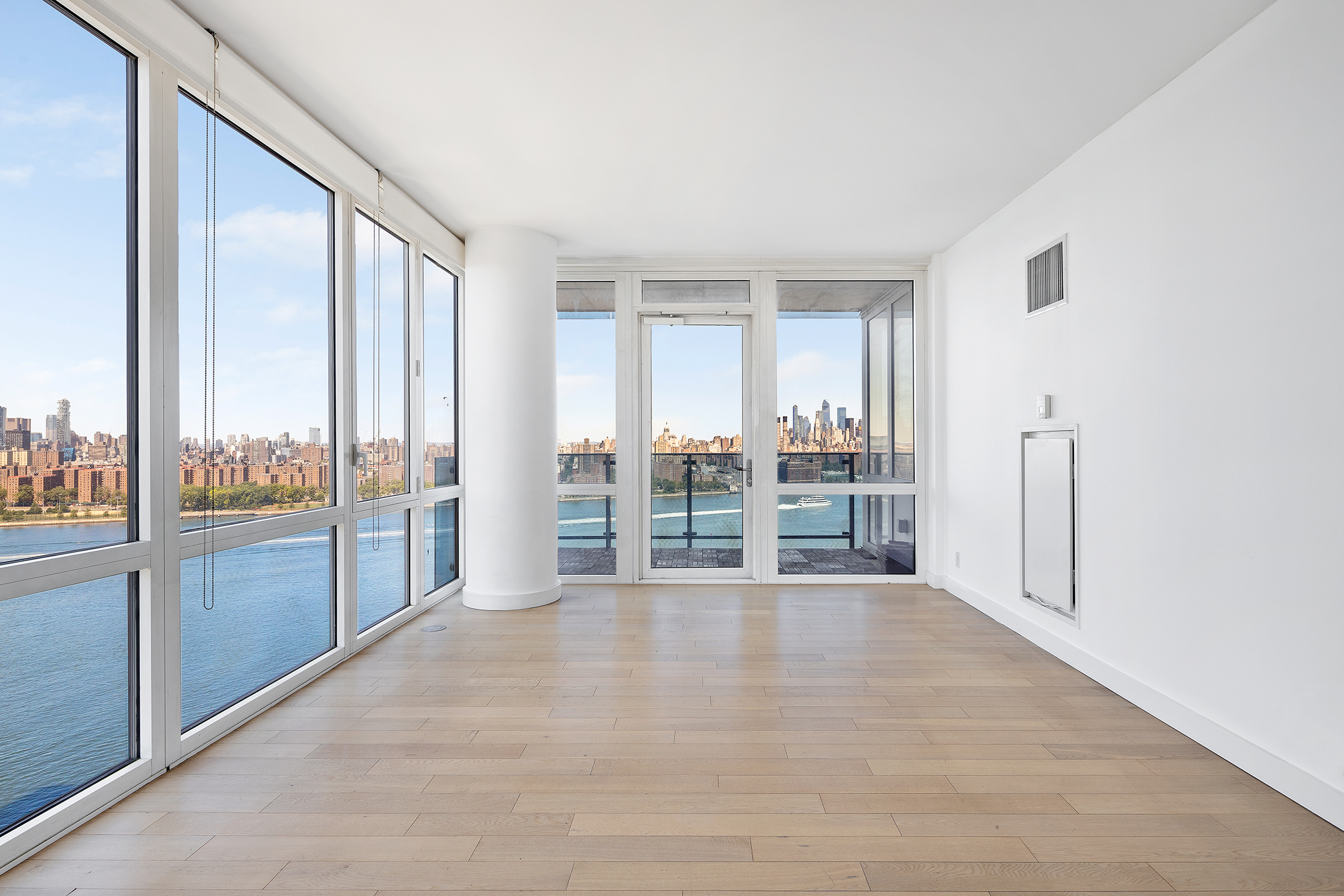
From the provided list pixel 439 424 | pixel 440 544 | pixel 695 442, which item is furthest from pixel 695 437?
pixel 440 544

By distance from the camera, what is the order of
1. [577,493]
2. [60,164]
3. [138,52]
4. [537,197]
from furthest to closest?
[577,493] → [537,197] → [138,52] → [60,164]

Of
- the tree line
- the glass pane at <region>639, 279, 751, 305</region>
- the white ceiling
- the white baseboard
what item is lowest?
the white baseboard

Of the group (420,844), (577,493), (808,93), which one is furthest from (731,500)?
(420,844)

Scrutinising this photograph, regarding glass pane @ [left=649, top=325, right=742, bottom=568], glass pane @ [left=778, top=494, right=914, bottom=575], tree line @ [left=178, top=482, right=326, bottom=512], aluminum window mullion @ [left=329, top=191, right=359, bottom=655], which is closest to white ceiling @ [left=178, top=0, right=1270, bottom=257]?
aluminum window mullion @ [left=329, top=191, right=359, bottom=655]

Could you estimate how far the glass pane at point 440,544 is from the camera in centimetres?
464

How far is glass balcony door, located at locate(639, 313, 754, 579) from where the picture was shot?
5547 millimetres

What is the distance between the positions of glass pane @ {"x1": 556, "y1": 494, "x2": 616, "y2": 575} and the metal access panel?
3.08 metres

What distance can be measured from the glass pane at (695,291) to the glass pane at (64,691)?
4.11 meters

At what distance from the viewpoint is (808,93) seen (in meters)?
2.89

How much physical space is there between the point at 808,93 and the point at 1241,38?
1.59m

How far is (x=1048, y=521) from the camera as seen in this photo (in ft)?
12.3

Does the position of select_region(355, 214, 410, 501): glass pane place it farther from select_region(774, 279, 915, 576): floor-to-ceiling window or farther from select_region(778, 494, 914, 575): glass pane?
select_region(778, 494, 914, 575): glass pane

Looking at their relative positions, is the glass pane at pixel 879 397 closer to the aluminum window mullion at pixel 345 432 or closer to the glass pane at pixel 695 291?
the glass pane at pixel 695 291

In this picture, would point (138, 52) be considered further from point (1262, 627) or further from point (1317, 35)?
point (1262, 627)
